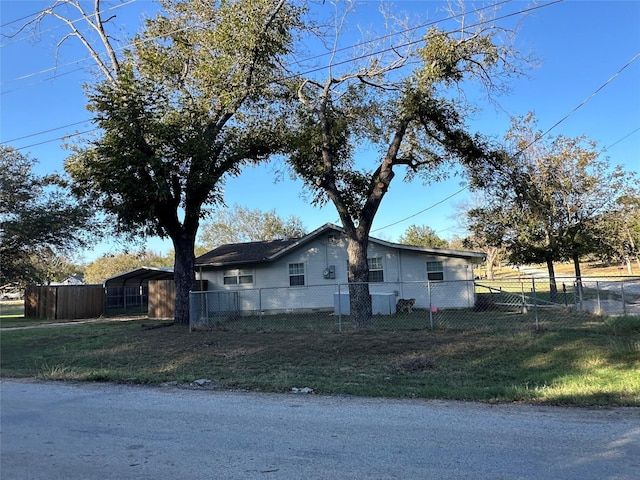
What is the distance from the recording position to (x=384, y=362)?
372 inches

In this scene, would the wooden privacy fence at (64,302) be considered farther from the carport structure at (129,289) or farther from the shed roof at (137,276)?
the shed roof at (137,276)

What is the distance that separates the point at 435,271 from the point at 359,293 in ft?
26.9

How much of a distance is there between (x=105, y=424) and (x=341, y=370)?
175 inches

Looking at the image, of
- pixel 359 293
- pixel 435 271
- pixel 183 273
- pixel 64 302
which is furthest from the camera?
pixel 64 302

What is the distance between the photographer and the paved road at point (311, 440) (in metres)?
4.05

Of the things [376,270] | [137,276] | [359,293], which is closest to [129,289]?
[137,276]

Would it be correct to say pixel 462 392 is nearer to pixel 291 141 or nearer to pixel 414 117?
pixel 414 117

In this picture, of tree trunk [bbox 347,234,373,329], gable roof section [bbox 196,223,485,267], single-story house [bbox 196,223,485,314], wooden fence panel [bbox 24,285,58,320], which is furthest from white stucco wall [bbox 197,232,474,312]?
wooden fence panel [bbox 24,285,58,320]

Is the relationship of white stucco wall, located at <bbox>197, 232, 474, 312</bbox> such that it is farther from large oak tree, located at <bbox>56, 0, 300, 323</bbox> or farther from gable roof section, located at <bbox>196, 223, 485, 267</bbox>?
large oak tree, located at <bbox>56, 0, 300, 323</bbox>

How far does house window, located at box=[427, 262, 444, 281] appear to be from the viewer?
21.1 m

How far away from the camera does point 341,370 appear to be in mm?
8938

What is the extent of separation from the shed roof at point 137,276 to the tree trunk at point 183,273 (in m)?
9.07

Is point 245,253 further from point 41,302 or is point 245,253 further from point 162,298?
point 41,302

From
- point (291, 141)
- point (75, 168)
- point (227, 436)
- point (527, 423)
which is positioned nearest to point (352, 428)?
point (227, 436)
